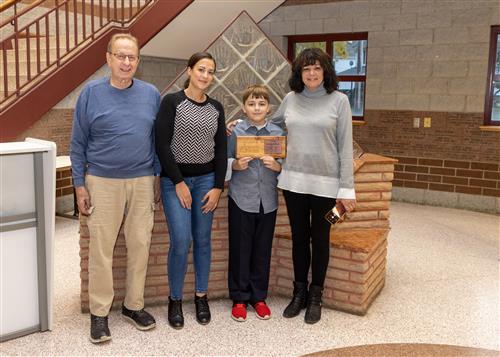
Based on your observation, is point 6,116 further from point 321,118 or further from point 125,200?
point 321,118

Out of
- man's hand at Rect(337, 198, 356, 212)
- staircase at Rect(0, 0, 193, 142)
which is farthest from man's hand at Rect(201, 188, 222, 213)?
staircase at Rect(0, 0, 193, 142)

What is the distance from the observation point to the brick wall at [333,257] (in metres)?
2.87

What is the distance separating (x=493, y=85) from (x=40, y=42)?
5225 mm

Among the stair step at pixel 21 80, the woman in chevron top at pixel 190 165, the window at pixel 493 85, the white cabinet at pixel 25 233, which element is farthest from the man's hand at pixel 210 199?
the window at pixel 493 85

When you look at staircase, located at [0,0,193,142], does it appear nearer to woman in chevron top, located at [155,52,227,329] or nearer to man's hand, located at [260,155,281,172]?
woman in chevron top, located at [155,52,227,329]

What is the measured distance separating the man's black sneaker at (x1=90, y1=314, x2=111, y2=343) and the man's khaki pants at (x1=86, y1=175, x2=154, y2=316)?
0.03 meters

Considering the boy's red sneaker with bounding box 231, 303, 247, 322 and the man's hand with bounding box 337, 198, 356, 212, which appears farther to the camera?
the boy's red sneaker with bounding box 231, 303, 247, 322

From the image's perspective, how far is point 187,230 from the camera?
2.55m

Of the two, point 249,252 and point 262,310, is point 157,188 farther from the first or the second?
point 262,310

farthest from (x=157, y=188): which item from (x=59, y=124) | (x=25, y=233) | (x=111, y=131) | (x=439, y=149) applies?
(x=439, y=149)

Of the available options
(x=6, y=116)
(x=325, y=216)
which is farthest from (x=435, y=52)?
(x=6, y=116)

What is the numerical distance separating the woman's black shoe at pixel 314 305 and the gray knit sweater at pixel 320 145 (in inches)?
23.6

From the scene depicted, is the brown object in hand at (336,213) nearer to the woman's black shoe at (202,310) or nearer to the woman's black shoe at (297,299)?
the woman's black shoe at (297,299)

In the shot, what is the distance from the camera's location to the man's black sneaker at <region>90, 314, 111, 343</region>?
248cm
